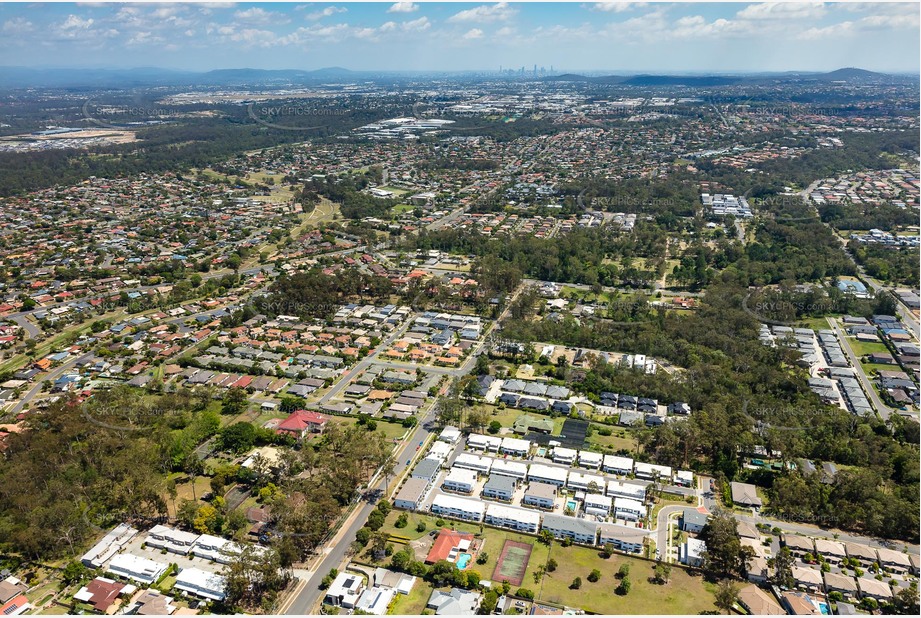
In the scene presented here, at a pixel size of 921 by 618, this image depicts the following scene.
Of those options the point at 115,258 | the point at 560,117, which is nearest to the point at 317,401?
the point at 115,258

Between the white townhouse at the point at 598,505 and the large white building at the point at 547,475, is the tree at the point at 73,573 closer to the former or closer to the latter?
the large white building at the point at 547,475

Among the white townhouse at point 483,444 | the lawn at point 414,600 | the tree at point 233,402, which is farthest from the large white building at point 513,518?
the tree at point 233,402

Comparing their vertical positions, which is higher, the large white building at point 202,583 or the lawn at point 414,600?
Answer: the large white building at point 202,583

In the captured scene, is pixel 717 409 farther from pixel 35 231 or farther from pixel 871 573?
pixel 35 231

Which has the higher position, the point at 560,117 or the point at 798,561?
the point at 560,117

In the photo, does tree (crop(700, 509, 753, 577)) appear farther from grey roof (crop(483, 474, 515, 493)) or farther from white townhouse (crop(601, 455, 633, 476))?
grey roof (crop(483, 474, 515, 493))

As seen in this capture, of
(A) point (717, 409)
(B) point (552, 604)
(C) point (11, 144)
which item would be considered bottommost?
(B) point (552, 604)
